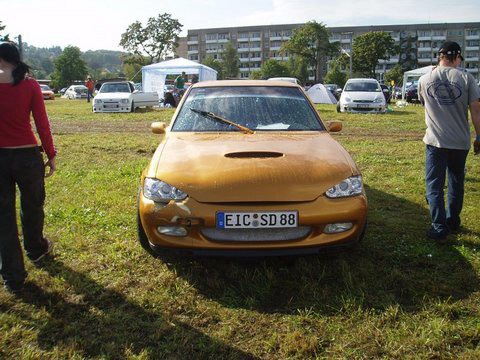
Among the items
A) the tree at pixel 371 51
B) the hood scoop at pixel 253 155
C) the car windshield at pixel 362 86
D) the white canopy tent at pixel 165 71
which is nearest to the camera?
the hood scoop at pixel 253 155

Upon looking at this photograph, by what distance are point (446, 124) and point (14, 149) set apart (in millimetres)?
3488

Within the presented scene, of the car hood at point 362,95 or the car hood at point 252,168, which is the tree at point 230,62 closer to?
the car hood at point 362,95

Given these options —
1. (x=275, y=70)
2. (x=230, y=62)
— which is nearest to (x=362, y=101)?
(x=275, y=70)

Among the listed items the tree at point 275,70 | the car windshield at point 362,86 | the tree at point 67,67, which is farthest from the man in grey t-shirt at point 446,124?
the tree at point 275,70

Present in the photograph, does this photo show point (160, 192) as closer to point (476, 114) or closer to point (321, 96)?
point (476, 114)

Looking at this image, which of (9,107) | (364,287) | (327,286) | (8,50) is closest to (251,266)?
(327,286)

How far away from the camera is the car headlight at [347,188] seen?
3188 millimetres

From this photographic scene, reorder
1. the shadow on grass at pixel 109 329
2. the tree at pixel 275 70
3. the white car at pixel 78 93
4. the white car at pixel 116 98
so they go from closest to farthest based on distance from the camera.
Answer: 1. the shadow on grass at pixel 109 329
2. the white car at pixel 116 98
3. the white car at pixel 78 93
4. the tree at pixel 275 70

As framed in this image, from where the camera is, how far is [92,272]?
3.48m

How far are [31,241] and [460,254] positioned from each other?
3.42 meters

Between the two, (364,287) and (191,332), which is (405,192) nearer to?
(364,287)

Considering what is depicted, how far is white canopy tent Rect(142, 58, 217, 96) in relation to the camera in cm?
2745

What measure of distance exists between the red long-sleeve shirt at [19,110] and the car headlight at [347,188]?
209 cm

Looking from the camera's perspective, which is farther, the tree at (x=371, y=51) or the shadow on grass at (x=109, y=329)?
the tree at (x=371, y=51)
